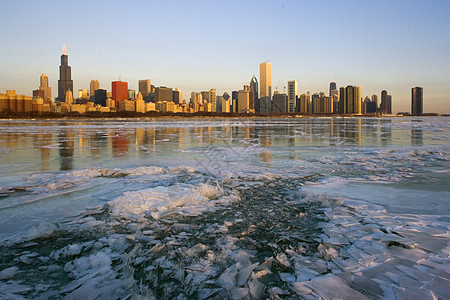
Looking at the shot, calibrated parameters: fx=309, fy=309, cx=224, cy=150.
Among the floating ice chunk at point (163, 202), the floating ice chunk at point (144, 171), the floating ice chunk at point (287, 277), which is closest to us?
the floating ice chunk at point (287, 277)

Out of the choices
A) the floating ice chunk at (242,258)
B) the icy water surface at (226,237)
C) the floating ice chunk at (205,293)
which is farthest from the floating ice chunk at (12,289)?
the floating ice chunk at (242,258)

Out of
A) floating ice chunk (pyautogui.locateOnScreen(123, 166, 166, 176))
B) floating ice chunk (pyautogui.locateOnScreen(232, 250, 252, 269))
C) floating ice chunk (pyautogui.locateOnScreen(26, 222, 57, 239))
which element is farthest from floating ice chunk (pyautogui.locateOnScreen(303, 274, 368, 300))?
floating ice chunk (pyautogui.locateOnScreen(123, 166, 166, 176))

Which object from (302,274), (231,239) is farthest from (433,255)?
(231,239)

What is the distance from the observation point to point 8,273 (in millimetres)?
3393

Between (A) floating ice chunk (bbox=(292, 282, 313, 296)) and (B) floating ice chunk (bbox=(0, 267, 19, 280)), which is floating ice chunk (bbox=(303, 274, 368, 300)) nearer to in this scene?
(A) floating ice chunk (bbox=(292, 282, 313, 296))

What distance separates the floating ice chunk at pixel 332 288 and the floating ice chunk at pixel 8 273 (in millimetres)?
3139

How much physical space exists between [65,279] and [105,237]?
3.62 ft

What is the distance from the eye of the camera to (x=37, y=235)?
437 centimetres

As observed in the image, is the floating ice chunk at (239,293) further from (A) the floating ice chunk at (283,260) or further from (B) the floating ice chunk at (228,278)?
(A) the floating ice chunk at (283,260)

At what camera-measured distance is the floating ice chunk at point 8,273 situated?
3321mm

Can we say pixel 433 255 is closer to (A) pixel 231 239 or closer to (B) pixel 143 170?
(A) pixel 231 239

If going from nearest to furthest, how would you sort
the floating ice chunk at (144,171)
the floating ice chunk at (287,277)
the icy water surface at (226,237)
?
the icy water surface at (226,237), the floating ice chunk at (287,277), the floating ice chunk at (144,171)

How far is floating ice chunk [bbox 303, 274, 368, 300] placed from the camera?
2924 mm

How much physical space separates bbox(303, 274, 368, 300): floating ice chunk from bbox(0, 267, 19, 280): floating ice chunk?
3.14 m
